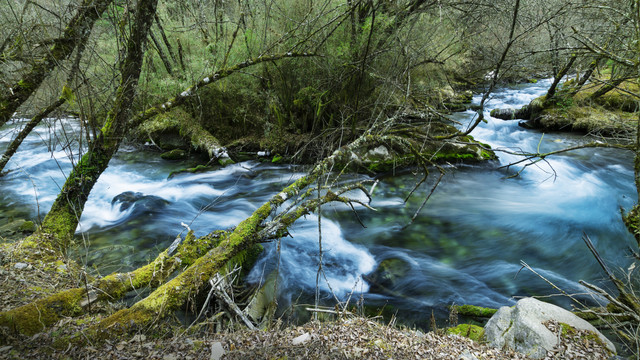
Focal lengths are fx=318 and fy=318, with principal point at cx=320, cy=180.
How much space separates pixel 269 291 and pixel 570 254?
5.40m

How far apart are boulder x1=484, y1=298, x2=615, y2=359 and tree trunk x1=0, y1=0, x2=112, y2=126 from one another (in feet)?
16.9

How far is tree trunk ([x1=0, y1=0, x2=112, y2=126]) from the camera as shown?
10.6 feet

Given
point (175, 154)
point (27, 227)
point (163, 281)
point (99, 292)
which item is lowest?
point (27, 227)

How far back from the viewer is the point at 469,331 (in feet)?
11.5

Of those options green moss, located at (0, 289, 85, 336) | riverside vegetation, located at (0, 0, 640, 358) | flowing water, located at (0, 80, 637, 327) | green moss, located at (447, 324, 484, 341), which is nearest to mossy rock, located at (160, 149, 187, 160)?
flowing water, located at (0, 80, 637, 327)

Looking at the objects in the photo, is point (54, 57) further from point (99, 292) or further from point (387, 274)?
point (387, 274)

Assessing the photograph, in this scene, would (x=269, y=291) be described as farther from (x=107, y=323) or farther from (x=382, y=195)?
(x=382, y=195)

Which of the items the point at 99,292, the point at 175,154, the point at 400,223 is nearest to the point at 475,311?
the point at 400,223

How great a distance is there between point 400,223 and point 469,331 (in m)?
3.24

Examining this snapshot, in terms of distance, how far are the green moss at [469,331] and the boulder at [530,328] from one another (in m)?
0.13

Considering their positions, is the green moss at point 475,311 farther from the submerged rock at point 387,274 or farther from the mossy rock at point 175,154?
the mossy rock at point 175,154

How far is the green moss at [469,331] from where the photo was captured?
11.4 ft

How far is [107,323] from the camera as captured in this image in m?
2.39

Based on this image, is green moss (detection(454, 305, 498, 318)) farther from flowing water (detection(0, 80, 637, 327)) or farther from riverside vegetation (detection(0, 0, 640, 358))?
riverside vegetation (detection(0, 0, 640, 358))
